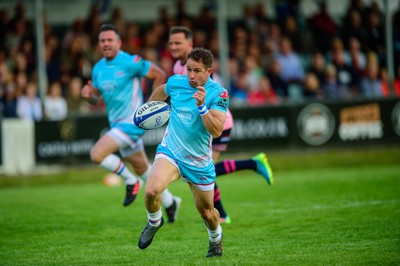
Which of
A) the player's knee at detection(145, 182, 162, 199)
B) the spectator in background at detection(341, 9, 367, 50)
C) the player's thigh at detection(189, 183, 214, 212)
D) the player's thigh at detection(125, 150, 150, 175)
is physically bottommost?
the player's thigh at detection(125, 150, 150, 175)

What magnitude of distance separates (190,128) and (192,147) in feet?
0.65

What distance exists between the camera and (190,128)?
8.05 meters

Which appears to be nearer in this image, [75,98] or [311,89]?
[75,98]

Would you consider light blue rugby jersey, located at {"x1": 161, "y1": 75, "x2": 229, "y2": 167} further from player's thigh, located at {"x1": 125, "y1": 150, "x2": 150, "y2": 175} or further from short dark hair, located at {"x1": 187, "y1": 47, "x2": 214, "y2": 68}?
player's thigh, located at {"x1": 125, "y1": 150, "x2": 150, "y2": 175}

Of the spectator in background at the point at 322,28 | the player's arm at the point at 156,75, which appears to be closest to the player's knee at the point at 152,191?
the player's arm at the point at 156,75

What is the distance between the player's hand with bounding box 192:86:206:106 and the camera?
7566 mm

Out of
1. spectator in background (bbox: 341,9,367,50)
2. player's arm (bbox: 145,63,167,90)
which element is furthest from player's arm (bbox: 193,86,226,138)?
spectator in background (bbox: 341,9,367,50)

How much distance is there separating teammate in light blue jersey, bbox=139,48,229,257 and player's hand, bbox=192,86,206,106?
153 millimetres

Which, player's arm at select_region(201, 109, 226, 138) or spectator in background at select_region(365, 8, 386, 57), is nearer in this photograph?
player's arm at select_region(201, 109, 226, 138)

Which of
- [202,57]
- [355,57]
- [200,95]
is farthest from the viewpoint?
[355,57]

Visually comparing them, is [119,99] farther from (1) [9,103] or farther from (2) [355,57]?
(2) [355,57]

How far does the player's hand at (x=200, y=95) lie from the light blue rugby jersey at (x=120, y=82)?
150 inches

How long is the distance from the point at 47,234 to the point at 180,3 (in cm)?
1222

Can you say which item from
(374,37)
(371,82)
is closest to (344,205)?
(371,82)
